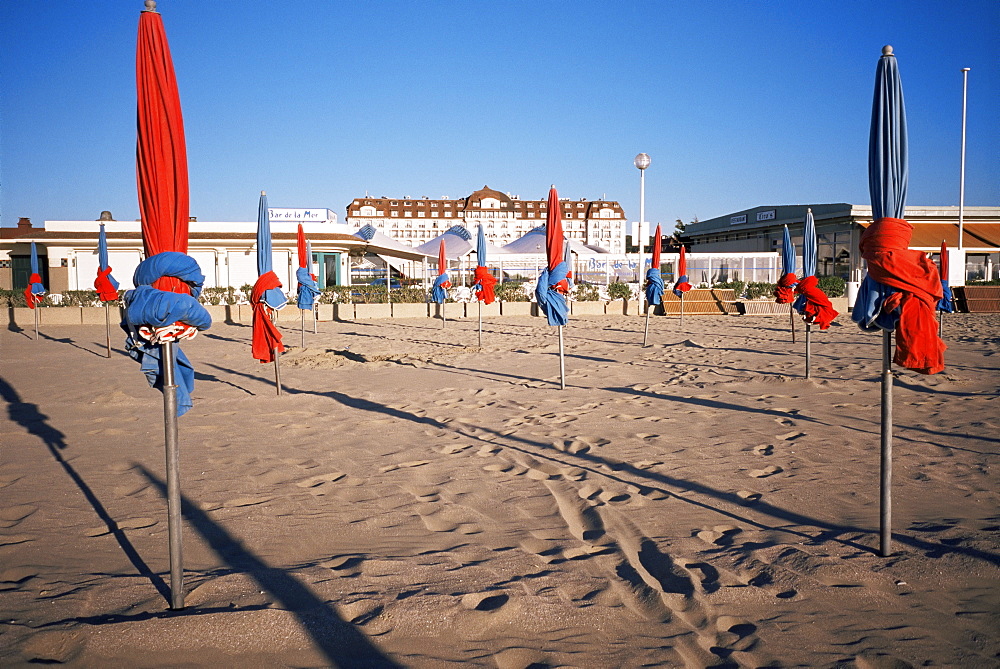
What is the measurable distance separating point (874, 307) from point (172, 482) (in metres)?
4.19

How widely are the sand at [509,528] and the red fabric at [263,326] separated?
26.6 inches

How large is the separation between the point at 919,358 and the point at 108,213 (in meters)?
41.5

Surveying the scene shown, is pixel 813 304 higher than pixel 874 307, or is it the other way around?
pixel 874 307

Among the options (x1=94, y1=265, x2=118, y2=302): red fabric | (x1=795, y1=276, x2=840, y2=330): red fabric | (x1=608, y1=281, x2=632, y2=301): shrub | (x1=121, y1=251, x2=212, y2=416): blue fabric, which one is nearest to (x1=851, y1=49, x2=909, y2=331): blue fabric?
(x1=121, y1=251, x2=212, y2=416): blue fabric

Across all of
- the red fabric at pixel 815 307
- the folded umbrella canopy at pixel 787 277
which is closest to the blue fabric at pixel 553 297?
the red fabric at pixel 815 307

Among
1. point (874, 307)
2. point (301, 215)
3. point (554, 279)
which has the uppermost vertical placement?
point (301, 215)

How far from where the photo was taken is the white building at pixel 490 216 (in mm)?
99688

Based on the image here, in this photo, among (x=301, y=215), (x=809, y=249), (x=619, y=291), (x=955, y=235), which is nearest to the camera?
(x=809, y=249)

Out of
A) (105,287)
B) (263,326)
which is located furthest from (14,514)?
(105,287)

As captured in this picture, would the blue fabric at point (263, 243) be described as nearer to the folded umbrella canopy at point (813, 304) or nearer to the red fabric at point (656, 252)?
the folded umbrella canopy at point (813, 304)

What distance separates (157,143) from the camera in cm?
358

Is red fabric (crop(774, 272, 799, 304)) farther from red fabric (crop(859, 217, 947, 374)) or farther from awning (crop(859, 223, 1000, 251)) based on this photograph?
awning (crop(859, 223, 1000, 251))

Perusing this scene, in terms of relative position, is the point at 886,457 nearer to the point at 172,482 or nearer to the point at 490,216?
the point at 172,482

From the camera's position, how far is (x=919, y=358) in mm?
4195
